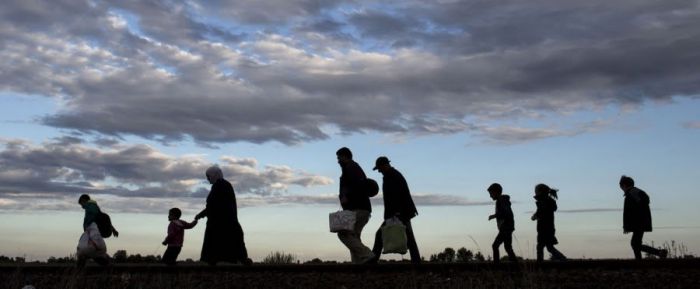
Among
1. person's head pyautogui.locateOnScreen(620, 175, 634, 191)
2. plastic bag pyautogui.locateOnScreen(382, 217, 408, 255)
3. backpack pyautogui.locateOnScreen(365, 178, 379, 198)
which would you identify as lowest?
plastic bag pyautogui.locateOnScreen(382, 217, 408, 255)

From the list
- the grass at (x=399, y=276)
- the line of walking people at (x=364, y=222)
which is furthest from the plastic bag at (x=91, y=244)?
the grass at (x=399, y=276)

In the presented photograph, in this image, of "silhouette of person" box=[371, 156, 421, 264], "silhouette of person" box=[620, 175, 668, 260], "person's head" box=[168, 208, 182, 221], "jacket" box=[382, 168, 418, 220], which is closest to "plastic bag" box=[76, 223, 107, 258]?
"person's head" box=[168, 208, 182, 221]

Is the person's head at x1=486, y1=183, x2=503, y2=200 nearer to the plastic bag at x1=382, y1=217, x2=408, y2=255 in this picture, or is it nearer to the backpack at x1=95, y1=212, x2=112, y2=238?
the plastic bag at x1=382, y1=217, x2=408, y2=255

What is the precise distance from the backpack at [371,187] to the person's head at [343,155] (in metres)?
0.54

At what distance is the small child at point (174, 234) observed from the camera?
17.5 m

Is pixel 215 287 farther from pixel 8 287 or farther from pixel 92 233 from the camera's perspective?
pixel 92 233

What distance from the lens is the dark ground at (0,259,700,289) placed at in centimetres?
1151

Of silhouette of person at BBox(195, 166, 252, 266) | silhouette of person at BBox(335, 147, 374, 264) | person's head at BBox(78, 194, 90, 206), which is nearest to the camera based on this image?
silhouette of person at BBox(335, 147, 374, 264)

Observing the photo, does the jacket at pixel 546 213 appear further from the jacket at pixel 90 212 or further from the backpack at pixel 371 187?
the jacket at pixel 90 212

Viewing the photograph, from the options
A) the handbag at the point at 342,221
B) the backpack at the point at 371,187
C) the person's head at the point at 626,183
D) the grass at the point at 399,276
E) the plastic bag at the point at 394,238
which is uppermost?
the person's head at the point at 626,183

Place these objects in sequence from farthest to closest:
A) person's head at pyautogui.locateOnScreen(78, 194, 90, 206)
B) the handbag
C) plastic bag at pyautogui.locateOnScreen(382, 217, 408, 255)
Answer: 1. person's head at pyautogui.locateOnScreen(78, 194, 90, 206)
2. the handbag
3. plastic bag at pyautogui.locateOnScreen(382, 217, 408, 255)

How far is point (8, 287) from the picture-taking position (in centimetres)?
1359

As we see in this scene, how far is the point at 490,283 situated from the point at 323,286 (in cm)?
222

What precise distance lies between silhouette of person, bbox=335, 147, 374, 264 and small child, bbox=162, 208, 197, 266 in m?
3.85
